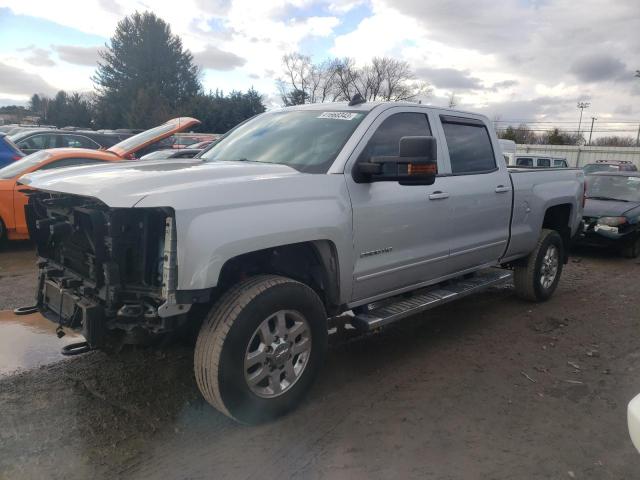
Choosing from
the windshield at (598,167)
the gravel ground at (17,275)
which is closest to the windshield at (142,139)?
the gravel ground at (17,275)

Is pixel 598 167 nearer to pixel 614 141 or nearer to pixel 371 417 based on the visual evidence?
pixel 371 417

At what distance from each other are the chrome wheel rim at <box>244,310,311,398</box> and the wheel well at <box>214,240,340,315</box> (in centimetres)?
38

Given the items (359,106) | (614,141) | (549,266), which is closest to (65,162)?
(359,106)

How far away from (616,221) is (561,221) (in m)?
3.32

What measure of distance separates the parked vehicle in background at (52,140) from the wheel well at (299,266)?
1019cm

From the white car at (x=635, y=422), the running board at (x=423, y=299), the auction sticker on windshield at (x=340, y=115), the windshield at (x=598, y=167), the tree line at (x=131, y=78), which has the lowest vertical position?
the running board at (x=423, y=299)

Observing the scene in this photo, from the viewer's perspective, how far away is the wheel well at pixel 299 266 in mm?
3349

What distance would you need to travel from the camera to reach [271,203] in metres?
3.16

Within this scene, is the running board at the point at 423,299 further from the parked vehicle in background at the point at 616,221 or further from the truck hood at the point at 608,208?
the truck hood at the point at 608,208

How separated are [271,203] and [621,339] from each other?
399 cm

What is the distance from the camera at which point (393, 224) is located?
3.87 meters

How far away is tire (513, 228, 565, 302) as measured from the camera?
5973 millimetres

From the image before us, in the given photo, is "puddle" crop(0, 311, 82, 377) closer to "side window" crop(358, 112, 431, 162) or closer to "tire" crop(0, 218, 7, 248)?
"tire" crop(0, 218, 7, 248)

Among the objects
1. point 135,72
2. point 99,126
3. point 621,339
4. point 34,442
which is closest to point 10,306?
point 34,442
